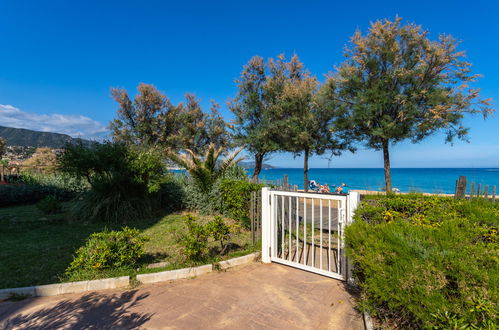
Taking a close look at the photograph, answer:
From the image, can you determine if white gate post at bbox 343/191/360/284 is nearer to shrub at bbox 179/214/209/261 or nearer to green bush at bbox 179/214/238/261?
green bush at bbox 179/214/238/261

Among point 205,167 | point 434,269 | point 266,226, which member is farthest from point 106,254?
point 205,167

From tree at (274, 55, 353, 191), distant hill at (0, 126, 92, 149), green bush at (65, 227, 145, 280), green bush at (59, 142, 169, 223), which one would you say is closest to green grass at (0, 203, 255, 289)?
green bush at (65, 227, 145, 280)

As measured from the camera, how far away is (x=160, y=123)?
20891 millimetres

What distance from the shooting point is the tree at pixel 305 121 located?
12938mm

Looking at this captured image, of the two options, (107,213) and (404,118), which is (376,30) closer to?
(404,118)

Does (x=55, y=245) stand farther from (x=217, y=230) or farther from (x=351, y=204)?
(x=351, y=204)

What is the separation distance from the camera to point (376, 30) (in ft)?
33.8

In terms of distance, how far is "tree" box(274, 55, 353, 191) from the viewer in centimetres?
1294

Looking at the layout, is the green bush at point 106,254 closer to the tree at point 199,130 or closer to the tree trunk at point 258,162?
the tree trunk at point 258,162

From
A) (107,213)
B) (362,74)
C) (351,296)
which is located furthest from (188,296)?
(362,74)

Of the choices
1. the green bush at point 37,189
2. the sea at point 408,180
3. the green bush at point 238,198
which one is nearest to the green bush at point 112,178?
the green bush at point 238,198

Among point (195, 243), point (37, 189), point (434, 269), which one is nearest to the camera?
point (434, 269)

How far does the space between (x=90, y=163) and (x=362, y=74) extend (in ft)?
36.3

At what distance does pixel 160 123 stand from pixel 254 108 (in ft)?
33.2
